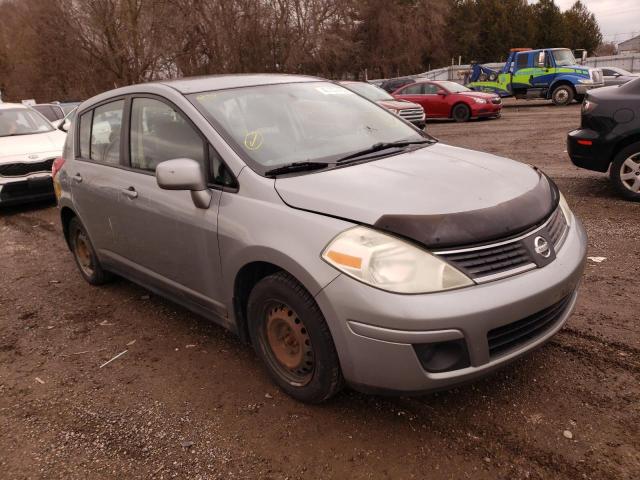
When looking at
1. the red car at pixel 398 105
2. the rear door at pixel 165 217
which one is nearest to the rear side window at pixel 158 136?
Answer: the rear door at pixel 165 217

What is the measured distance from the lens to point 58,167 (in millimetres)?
4832

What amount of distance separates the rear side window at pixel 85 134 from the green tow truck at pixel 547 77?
18906 millimetres

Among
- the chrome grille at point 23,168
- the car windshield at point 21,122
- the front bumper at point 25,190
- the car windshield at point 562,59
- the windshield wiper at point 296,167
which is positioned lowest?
the front bumper at point 25,190

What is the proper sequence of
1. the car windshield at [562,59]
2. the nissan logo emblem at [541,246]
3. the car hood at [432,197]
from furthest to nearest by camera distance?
the car windshield at [562,59], the nissan logo emblem at [541,246], the car hood at [432,197]

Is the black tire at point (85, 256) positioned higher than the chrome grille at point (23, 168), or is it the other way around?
the chrome grille at point (23, 168)

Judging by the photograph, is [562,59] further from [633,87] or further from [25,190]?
[25,190]

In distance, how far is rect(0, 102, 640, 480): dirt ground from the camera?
2.43 m

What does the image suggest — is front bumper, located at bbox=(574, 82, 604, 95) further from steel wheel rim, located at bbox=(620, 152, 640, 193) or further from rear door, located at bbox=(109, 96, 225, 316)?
rear door, located at bbox=(109, 96, 225, 316)

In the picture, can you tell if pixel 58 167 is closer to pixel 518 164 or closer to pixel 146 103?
pixel 146 103

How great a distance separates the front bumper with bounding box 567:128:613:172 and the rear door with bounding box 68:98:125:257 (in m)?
5.02

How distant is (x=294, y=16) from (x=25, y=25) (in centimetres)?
1604

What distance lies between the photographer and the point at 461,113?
698 inches

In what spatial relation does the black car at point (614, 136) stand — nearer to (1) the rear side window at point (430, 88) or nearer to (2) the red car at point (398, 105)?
(2) the red car at point (398, 105)

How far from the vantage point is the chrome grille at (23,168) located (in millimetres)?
7768
